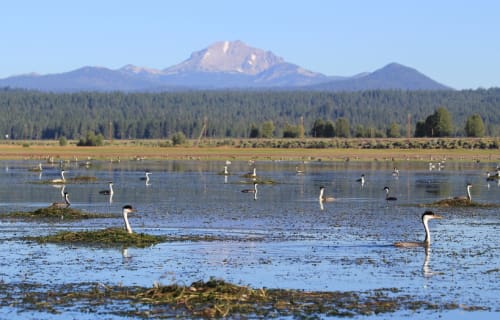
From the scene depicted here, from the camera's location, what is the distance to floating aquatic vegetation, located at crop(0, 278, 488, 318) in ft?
55.5

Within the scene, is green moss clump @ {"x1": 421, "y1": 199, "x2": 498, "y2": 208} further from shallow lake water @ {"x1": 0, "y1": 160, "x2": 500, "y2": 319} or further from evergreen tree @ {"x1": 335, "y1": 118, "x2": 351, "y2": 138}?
evergreen tree @ {"x1": 335, "y1": 118, "x2": 351, "y2": 138}

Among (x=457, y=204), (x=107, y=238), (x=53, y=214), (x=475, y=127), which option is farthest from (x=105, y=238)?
(x=475, y=127)

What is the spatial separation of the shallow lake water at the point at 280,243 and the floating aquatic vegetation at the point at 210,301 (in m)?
0.64

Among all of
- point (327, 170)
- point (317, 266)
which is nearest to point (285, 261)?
point (317, 266)

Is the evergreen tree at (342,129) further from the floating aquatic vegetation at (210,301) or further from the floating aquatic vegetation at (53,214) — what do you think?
the floating aquatic vegetation at (210,301)

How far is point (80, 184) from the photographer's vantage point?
52.0 metres

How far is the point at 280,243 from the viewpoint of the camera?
25.9 meters

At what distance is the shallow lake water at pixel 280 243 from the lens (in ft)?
65.5

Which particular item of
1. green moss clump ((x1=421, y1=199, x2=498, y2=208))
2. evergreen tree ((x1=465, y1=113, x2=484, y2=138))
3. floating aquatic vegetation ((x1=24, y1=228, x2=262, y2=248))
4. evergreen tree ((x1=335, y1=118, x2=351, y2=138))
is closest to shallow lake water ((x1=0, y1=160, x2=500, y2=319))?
floating aquatic vegetation ((x1=24, y1=228, x2=262, y2=248))

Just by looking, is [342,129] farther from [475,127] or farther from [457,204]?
[457,204]

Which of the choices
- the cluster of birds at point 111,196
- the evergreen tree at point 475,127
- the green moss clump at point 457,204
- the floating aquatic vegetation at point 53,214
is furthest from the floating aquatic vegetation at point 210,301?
the evergreen tree at point 475,127

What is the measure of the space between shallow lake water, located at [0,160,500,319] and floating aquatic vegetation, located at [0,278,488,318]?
2.12ft

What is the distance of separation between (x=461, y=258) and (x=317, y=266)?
12.2 ft

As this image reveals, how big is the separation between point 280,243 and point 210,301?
8.35 m
